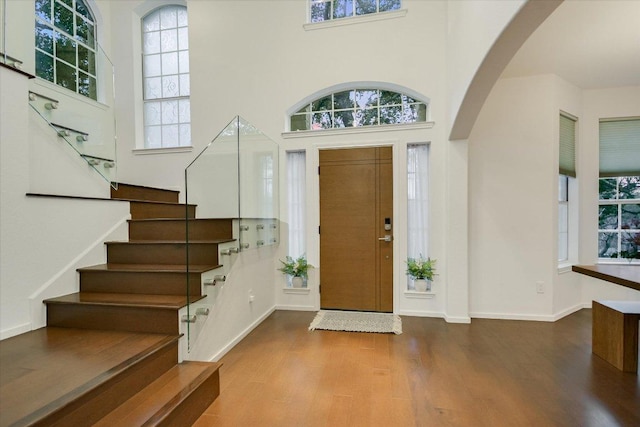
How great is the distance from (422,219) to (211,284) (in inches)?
106

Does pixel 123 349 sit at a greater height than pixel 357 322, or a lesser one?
greater

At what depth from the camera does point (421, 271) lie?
12.3 feet

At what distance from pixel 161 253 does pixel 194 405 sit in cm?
141

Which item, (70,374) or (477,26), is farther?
(477,26)

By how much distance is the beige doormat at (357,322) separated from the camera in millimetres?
3391

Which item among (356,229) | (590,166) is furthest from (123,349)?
(590,166)

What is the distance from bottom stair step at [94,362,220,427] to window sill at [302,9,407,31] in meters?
4.10

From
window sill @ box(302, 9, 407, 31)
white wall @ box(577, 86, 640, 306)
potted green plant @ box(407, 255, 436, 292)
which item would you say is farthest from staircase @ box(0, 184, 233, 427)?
white wall @ box(577, 86, 640, 306)

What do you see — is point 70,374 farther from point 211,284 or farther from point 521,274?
point 521,274

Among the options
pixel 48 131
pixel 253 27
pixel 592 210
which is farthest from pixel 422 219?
pixel 48 131

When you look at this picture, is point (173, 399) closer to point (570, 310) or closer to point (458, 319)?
point (458, 319)

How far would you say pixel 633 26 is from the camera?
282 centimetres

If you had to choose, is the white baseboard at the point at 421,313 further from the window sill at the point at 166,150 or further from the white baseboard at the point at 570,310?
the window sill at the point at 166,150

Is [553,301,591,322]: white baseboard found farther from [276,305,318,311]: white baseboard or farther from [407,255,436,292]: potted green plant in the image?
[276,305,318,311]: white baseboard
